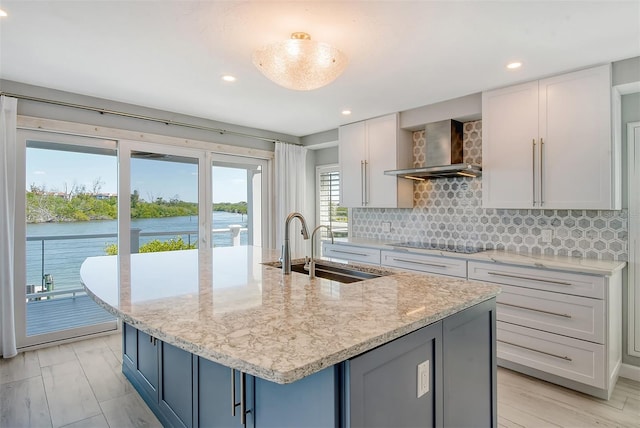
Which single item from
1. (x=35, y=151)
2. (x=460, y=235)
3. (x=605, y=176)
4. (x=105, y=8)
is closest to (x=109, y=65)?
(x=105, y=8)

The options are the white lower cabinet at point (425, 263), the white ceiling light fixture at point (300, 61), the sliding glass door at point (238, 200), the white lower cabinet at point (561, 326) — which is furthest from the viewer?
the sliding glass door at point (238, 200)

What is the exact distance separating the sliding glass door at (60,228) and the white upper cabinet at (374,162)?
265 centimetres

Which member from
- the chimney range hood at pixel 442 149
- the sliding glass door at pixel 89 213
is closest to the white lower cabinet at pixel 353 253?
the chimney range hood at pixel 442 149

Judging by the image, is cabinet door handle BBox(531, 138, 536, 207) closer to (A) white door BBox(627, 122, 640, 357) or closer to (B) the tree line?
(A) white door BBox(627, 122, 640, 357)

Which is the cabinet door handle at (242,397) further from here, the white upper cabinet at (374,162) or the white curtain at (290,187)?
the white curtain at (290,187)

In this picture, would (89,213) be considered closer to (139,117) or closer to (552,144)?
(139,117)

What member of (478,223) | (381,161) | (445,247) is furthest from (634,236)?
(381,161)

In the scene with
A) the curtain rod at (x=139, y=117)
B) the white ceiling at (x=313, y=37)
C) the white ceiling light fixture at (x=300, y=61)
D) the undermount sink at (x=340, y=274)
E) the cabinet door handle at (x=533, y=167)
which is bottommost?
the undermount sink at (x=340, y=274)

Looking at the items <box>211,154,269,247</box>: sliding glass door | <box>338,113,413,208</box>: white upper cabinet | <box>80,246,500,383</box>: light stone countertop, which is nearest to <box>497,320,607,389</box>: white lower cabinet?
<box>80,246,500,383</box>: light stone countertop

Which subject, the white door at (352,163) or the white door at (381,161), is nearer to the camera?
the white door at (381,161)

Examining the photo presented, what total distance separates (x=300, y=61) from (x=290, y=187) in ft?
10.4

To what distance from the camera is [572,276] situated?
243 cm

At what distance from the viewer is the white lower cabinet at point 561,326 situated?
234 centimetres

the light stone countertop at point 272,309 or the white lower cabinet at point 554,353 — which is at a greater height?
the light stone countertop at point 272,309
